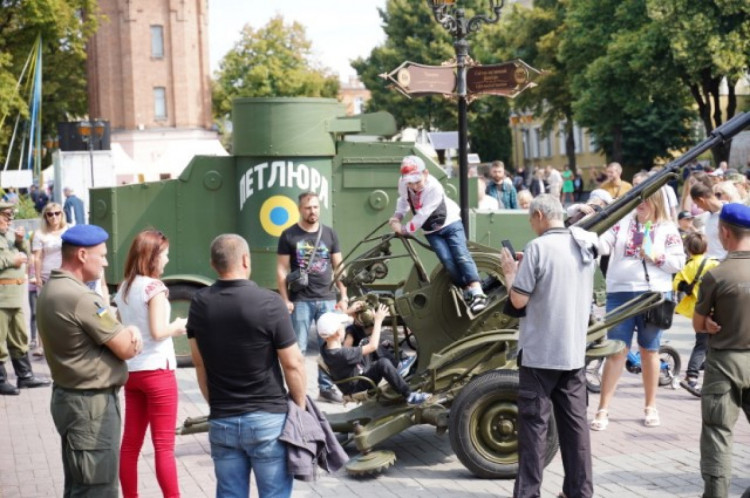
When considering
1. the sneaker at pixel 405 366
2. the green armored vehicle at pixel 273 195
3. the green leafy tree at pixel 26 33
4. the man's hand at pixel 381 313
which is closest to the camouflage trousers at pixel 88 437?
the man's hand at pixel 381 313

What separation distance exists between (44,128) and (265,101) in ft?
161

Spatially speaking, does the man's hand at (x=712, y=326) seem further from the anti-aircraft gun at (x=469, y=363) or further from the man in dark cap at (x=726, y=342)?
the anti-aircraft gun at (x=469, y=363)

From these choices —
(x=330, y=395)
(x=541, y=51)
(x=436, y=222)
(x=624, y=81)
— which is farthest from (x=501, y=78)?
(x=541, y=51)

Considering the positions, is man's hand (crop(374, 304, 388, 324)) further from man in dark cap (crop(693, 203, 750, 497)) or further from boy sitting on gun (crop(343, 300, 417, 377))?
man in dark cap (crop(693, 203, 750, 497))

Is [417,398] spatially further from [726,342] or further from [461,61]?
[461,61]

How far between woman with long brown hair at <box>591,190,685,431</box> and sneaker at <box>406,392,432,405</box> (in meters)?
1.61

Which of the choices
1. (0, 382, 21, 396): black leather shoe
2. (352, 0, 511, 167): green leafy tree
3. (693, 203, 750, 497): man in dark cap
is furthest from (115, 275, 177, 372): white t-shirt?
(352, 0, 511, 167): green leafy tree

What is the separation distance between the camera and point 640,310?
7.71 m

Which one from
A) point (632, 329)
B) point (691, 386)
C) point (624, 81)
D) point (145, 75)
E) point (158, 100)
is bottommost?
point (691, 386)

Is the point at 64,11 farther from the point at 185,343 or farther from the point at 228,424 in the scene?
the point at 228,424

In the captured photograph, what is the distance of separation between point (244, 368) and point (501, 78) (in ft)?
21.0

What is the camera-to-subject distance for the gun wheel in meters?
7.40

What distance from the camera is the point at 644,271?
8.76 m

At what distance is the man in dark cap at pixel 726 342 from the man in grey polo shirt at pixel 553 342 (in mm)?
655
